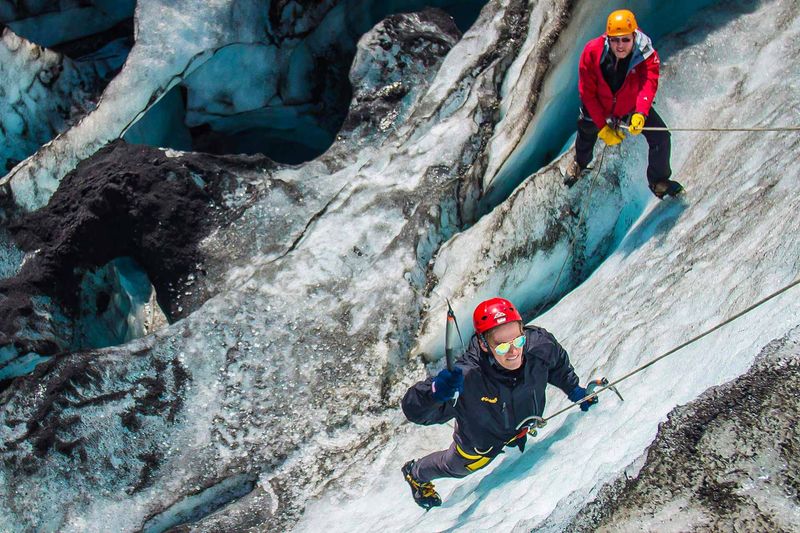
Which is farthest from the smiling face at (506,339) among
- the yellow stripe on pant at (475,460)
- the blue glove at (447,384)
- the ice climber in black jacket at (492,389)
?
the yellow stripe on pant at (475,460)

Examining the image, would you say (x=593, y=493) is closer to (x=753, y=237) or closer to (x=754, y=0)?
(x=753, y=237)

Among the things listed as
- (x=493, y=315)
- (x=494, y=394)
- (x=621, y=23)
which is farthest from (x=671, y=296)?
(x=621, y=23)

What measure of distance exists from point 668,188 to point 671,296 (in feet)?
3.51

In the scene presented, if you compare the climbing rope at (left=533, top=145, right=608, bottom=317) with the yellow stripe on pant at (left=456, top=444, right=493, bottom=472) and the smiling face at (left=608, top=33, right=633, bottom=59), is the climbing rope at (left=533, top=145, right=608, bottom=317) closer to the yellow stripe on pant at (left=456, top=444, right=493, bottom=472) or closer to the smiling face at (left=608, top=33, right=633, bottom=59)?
the smiling face at (left=608, top=33, right=633, bottom=59)

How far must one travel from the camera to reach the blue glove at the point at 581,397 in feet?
10.9

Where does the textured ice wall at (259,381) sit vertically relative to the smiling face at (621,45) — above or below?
below

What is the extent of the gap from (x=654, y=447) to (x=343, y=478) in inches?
87.3

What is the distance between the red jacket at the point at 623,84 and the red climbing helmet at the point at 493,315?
185cm

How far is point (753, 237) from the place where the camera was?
3621 mm

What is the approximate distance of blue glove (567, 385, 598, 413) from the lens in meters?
3.32

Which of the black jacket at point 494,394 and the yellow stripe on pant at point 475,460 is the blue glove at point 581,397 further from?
the yellow stripe on pant at point 475,460

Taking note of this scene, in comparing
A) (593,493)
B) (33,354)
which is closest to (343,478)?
(593,493)

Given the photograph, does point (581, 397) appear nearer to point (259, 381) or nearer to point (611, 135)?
point (611, 135)

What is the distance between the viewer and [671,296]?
3762mm
